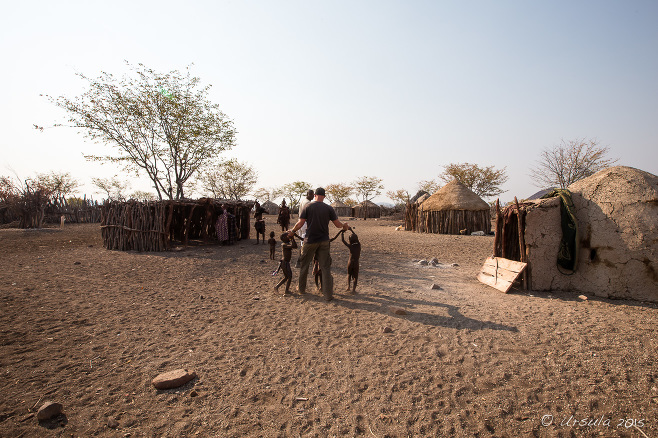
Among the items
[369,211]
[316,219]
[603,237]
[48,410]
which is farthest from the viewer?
[369,211]

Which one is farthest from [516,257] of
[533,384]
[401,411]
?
[401,411]

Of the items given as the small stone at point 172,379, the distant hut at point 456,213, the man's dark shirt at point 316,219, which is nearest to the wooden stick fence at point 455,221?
the distant hut at point 456,213

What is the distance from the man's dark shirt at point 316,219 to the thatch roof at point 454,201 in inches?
540

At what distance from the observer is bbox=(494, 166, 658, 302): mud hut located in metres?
4.90

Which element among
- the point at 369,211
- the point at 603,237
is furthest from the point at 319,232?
the point at 369,211

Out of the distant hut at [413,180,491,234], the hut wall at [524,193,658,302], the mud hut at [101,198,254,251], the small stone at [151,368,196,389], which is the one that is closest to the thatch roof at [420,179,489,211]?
the distant hut at [413,180,491,234]

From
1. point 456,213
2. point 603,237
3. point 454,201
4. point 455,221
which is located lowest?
point 603,237

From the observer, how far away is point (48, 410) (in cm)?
233

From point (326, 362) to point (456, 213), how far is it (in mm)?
15670

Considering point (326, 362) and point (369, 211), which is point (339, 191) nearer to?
point (369, 211)

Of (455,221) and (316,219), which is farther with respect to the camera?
(455,221)

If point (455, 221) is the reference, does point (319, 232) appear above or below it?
below

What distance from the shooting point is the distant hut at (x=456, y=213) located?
17062 millimetres

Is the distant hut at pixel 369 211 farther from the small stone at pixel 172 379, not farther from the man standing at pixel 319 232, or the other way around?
the small stone at pixel 172 379
